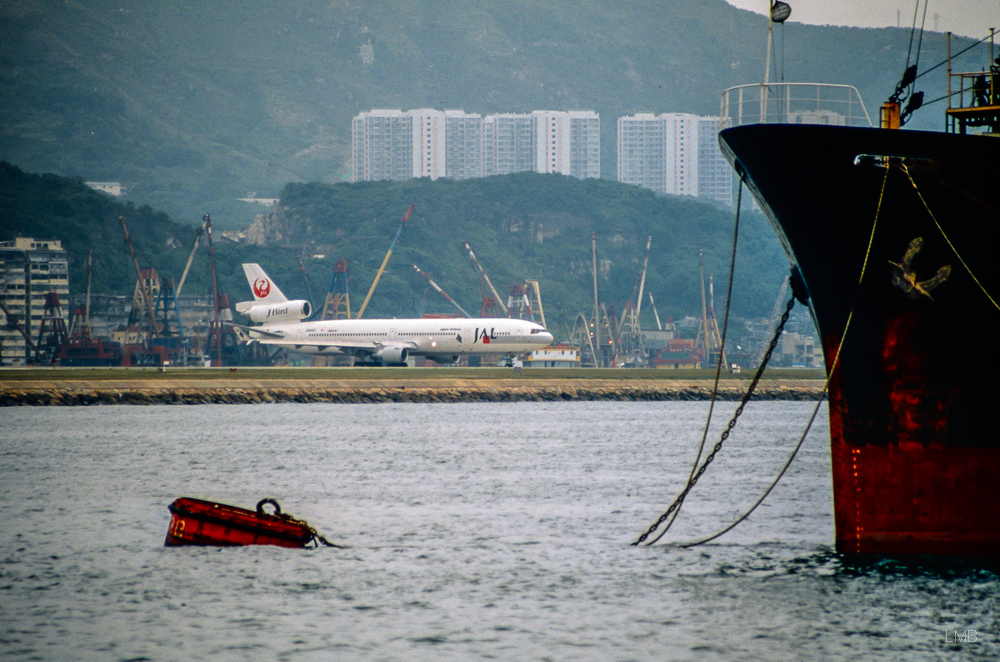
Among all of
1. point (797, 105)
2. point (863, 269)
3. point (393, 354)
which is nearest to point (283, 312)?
point (393, 354)

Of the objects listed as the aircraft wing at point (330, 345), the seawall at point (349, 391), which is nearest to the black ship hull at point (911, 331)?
the seawall at point (349, 391)

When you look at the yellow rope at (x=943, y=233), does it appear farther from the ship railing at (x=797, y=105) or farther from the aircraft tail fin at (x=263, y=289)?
the aircraft tail fin at (x=263, y=289)

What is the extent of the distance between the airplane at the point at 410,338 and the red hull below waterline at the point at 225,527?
67276mm

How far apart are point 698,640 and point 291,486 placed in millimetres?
18772

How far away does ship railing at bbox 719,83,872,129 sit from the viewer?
19250 mm

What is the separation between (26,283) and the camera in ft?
626

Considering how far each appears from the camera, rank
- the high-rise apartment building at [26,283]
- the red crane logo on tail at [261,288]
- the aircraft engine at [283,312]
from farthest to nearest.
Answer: the high-rise apartment building at [26,283] → the red crane logo on tail at [261,288] → the aircraft engine at [283,312]

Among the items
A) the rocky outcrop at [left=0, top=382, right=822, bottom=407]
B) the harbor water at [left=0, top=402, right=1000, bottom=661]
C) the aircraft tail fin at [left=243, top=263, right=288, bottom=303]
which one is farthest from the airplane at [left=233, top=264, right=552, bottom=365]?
the harbor water at [left=0, top=402, right=1000, bottom=661]

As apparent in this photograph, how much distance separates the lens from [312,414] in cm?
6469

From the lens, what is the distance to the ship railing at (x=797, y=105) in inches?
758

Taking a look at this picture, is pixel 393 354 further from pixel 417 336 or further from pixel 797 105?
pixel 797 105

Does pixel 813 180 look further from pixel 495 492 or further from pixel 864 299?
pixel 495 492

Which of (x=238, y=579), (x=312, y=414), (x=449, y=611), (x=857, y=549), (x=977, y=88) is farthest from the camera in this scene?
(x=312, y=414)

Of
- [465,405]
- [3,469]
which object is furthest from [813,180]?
[465,405]
